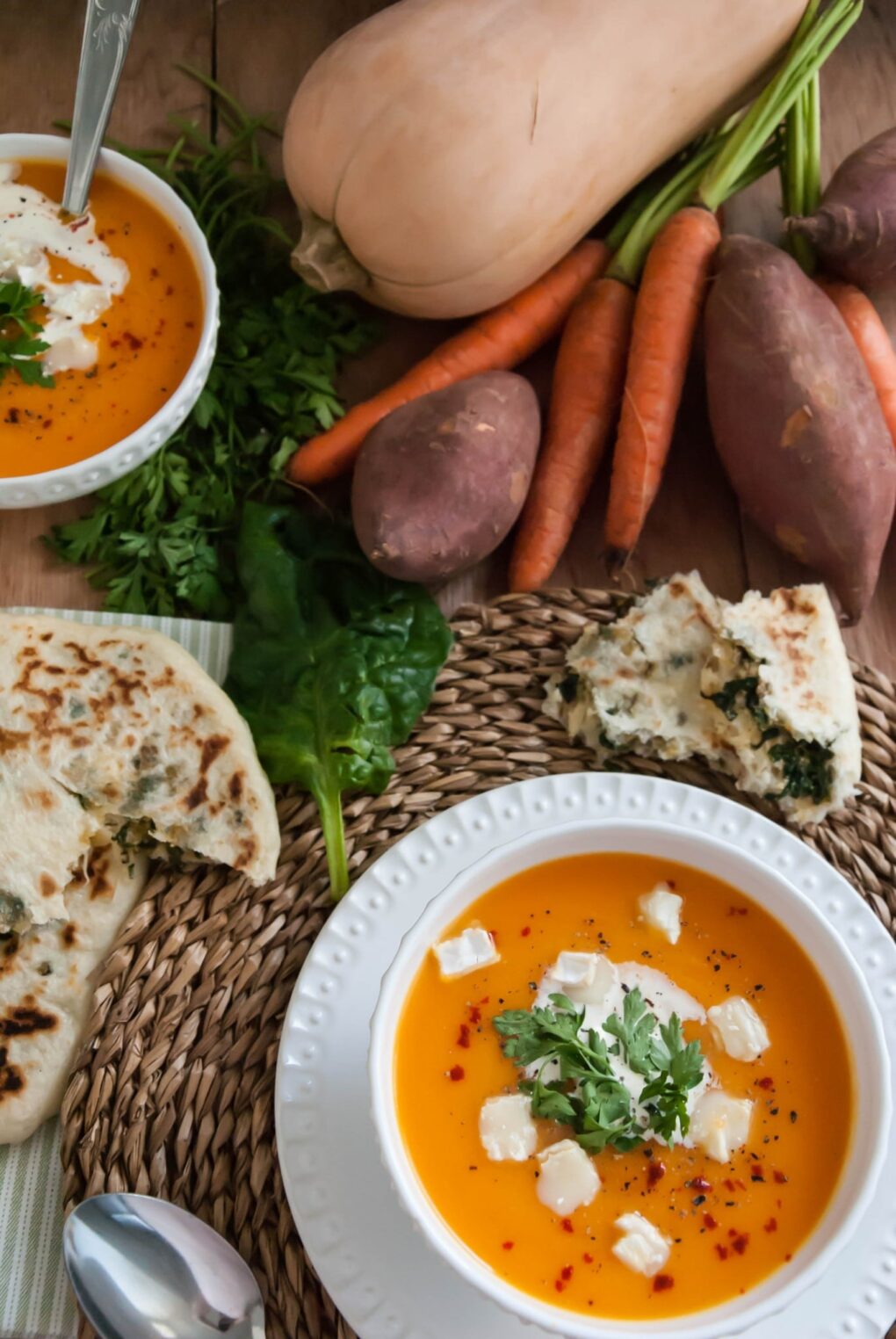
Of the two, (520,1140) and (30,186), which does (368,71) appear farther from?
(520,1140)

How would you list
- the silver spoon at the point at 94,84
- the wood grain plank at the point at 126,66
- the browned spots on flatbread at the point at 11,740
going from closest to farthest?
the browned spots on flatbread at the point at 11,740 < the silver spoon at the point at 94,84 < the wood grain plank at the point at 126,66

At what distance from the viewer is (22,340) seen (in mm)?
2107

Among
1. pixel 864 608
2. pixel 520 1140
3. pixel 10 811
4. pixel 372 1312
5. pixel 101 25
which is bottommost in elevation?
pixel 372 1312

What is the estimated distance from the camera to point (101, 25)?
218 cm

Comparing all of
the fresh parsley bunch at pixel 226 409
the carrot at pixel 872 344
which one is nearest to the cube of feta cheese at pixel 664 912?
the fresh parsley bunch at pixel 226 409

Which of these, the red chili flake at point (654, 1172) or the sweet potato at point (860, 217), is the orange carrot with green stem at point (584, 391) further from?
the red chili flake at point (654, 1172)

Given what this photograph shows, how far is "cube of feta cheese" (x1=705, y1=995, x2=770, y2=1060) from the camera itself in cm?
167

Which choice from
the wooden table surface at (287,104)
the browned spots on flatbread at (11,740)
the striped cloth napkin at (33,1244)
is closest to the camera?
the striped cloth napkin at (33,1244)

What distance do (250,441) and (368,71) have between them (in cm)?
65

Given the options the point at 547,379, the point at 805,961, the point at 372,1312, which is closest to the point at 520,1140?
the point at 372,1312

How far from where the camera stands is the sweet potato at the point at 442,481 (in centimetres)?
205

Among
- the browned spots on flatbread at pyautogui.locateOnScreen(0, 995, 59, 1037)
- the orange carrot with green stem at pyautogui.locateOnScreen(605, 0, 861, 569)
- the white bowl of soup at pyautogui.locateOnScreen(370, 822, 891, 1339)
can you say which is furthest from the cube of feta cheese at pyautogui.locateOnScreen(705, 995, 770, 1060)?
the browned spots on flatbread at pyautogui.locateOnScreen(0, 995, 59, 1037)

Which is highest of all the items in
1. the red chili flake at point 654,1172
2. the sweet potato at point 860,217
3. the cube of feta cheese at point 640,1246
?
the sweet potato at point 860,217

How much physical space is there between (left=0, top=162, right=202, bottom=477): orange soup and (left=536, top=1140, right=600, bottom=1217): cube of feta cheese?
4.30ft
